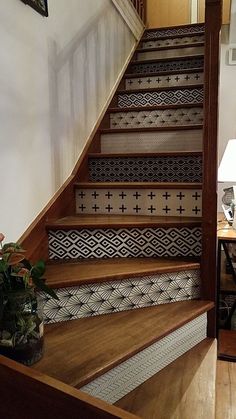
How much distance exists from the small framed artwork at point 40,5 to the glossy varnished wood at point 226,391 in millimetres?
2056

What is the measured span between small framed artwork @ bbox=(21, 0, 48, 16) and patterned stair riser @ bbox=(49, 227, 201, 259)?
1.10m

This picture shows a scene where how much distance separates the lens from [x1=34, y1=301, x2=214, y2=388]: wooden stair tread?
1088 mm

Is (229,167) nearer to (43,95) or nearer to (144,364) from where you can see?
(43,95)

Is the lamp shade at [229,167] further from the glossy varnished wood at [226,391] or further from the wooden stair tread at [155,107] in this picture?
the glossy varnished wood at [226,391]

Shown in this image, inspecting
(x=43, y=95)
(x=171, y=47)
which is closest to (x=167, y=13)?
(x=171, y=47)

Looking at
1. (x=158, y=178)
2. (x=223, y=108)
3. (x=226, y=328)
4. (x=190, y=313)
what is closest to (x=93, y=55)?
(x=158, y=178)

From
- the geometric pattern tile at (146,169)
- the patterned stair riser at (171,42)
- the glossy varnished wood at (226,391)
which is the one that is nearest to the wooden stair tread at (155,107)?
the geometric pattern tile at (146,169)

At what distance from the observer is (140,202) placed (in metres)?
1.94

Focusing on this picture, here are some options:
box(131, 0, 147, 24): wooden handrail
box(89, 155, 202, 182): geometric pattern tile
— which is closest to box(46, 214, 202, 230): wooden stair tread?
box(89, 155, 202, 182): geometric pattern tile

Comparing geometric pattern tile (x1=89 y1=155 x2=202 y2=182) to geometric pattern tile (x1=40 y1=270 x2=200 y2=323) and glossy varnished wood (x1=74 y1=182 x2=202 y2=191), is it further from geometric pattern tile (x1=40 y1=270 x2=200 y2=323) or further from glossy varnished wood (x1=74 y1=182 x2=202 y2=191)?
geometric pattern tile (x1=40 y1=270 x2=200 y2=323)

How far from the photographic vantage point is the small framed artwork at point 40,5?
160cm

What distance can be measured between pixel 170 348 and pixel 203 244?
504 mm

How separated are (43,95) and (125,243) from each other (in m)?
0.89

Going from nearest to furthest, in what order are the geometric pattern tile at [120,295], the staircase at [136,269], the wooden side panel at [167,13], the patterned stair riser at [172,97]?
the staircase at [136,269] → the geometric pattern tile at [120,295] → the patterned stair riser at [172,97] → the wooden side panel at [167,13]
